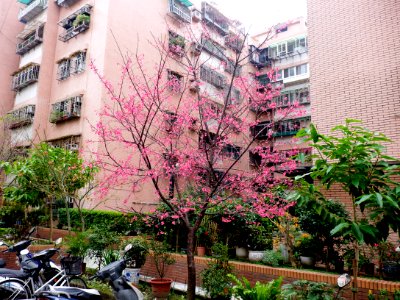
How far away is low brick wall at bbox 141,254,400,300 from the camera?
5.06 m

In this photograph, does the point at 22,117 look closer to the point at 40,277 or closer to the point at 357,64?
the point at 40,277

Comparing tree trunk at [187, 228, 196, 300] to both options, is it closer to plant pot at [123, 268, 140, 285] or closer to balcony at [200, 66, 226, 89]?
plant pot at [123, 268, 140, 285]

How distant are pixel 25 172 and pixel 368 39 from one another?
9.86m

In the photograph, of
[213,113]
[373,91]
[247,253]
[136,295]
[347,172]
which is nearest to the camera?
[347,172]

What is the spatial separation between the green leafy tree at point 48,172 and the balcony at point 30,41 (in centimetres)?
1196

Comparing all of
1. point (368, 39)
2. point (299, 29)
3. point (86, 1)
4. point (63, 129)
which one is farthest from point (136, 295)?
point (299, 29)

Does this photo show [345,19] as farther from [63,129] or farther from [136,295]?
[63,129]

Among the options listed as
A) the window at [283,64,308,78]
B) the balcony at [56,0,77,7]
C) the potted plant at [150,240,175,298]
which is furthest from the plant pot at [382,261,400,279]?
the window at [283,64,308,78]

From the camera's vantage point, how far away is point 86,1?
1758cm

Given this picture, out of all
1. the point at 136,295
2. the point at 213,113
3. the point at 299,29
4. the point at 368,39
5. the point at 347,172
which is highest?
the point at 299,29

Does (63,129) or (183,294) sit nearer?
(183,294)

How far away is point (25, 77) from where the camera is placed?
19.0 meters

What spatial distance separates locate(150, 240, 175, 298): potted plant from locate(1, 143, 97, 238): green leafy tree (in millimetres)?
3097

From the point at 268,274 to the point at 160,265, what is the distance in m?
2.46
